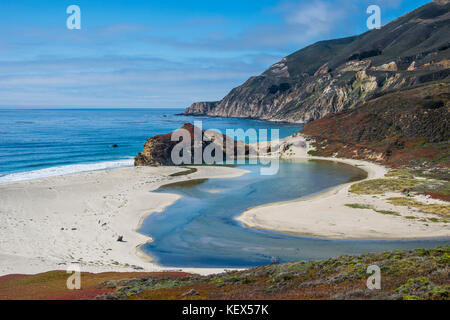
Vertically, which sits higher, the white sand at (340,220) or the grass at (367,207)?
the grass at (367,207)

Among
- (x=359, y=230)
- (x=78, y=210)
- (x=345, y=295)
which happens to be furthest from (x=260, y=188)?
(x=345, y=295)

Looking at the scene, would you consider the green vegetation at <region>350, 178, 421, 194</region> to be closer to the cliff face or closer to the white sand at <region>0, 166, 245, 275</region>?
the white sand at <region>0, 166, 245, 275</region>

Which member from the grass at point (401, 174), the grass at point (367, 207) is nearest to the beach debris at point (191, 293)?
the grass at point (367, 207)

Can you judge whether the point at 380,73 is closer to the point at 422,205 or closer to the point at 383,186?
the point at 383,186

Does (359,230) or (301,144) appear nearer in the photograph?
(359,230)

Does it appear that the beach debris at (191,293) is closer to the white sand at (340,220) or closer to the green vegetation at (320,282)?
the green vegetation at (320,282)
